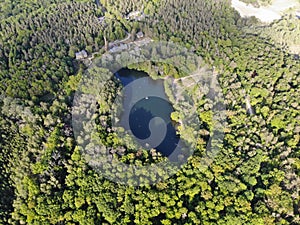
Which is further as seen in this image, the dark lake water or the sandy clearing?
the sandy clearing

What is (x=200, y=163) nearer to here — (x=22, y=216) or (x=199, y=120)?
(x=199, y=120)

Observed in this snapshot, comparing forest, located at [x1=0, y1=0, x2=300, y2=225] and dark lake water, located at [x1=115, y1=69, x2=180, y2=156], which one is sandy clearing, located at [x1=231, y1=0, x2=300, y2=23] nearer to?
forest, located at [x1=0, y1=0, x2=300, y2=225]

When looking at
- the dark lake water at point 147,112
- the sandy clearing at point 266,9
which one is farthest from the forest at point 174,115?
the sandy clearing at point 266,9

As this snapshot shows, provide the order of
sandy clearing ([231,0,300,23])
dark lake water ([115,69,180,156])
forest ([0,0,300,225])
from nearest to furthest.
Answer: forest ([0,0,300,225]) → dark lake water ([115,69,180,156]) → sandy clearing ([231,0,300,23])

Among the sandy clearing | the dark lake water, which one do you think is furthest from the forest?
the sandy clearing

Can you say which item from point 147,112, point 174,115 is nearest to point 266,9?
point 174,115
